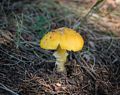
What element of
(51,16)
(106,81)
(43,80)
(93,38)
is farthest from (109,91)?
(51,16)

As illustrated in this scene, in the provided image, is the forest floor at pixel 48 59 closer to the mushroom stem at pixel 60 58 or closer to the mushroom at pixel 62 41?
the mushroom stem at pixel 60 58

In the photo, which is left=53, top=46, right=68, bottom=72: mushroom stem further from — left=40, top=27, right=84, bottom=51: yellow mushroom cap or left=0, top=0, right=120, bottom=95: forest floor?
left=40, top=27, right=84, bottom=51: yellow mushroom cap

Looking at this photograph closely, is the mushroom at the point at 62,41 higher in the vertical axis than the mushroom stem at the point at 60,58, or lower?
higher

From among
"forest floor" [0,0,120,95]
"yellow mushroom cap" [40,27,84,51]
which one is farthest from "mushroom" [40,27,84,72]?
"forest floor" [0,0,120,95]

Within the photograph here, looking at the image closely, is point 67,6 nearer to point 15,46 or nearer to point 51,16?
point 51,16

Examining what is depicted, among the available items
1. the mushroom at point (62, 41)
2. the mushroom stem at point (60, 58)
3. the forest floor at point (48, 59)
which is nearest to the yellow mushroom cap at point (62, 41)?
the mushroom at point (62, 41)

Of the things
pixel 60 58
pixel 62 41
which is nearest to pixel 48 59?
pixel 60 58
